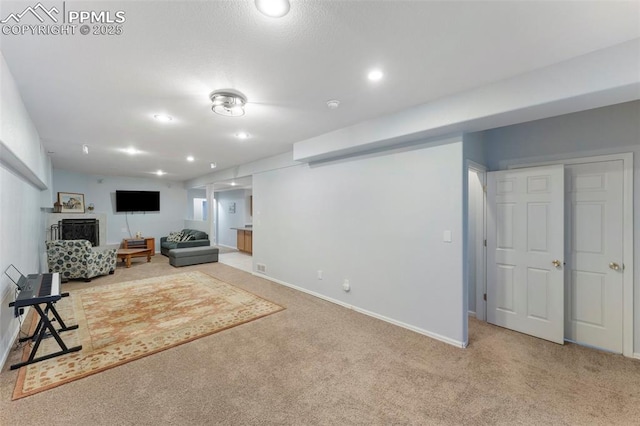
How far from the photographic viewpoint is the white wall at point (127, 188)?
24.9ft

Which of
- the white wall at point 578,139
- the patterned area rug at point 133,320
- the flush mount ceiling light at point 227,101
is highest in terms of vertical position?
the flush mount ceiling light at point 227,101

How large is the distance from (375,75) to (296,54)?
702mm

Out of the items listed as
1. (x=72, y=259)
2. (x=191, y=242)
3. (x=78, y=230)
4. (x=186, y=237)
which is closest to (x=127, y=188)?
(x=78, y=230)

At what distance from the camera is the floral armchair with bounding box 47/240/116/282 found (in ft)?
16.9

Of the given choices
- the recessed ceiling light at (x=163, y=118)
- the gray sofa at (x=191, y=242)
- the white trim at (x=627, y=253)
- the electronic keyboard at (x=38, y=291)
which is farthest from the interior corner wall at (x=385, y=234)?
the gray sofa at (x=191, y=242)

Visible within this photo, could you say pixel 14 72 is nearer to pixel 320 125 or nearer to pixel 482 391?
pixel 320 125

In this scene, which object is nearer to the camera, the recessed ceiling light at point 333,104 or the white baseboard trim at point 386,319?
the recessed ceiling light at point 333,104

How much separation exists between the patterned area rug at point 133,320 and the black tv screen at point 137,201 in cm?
435

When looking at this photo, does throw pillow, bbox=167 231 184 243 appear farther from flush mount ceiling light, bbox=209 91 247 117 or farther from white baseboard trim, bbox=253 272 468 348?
flush mount ceiling light, bbox=209 91 247 117

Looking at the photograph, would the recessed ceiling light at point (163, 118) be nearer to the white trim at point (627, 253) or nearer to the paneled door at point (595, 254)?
the paneled door at point (595, 254)

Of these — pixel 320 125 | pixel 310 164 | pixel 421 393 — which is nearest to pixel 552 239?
pixel 421 393

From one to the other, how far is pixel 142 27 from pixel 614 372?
178 inches

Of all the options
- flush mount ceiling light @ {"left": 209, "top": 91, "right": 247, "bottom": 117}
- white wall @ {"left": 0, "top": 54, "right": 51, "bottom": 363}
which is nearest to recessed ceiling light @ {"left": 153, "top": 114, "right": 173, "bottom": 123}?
flush mount ceiling light @ {"left": 209, "top": 91, "right": 247, "bottom": 117}

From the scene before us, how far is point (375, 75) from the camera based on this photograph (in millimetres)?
2207
